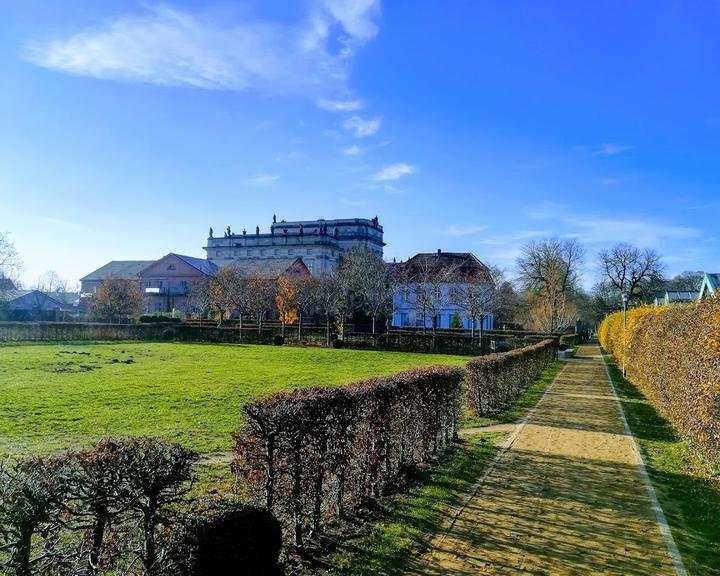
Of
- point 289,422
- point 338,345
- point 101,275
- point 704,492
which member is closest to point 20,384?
point 289,422

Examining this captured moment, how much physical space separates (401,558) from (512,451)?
16.7ft

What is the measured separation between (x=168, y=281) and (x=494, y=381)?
6508 centimetres

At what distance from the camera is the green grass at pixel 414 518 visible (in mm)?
4930

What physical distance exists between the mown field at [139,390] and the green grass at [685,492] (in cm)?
573

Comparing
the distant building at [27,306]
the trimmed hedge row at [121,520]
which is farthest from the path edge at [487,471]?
the distant building at [27,306]

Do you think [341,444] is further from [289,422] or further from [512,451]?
[512,451]

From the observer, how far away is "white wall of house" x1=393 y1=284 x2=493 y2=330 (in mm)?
53094

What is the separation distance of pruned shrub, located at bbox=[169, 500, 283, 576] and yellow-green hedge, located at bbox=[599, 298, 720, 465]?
254 inches

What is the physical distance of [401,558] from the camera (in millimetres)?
5051

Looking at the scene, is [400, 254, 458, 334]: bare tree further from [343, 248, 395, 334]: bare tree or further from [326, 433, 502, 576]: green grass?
[326, 433, 502, 576]: green grass

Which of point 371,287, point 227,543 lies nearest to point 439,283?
point 371,287

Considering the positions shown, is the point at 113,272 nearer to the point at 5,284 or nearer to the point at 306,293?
the point at 5,284

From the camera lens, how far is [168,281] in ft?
236

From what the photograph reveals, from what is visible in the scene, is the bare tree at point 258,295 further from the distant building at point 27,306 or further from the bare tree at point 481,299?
the distant building at point 27,306
